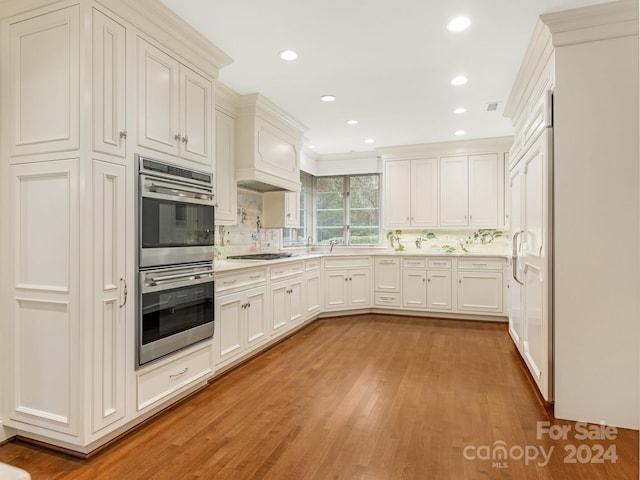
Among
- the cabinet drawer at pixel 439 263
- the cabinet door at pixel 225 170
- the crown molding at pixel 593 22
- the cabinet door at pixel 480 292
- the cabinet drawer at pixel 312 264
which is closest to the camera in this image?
the crown molding at pixel 593 22

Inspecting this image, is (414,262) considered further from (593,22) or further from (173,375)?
(173,375)

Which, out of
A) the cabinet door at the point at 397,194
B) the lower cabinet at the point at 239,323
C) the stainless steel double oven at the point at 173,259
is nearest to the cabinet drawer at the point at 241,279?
the lower cabinet at the point at 239,323

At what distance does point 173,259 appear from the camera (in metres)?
2.43

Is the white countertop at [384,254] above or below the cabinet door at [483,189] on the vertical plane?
below

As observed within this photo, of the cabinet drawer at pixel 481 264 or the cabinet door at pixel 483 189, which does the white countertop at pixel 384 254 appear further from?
the cabinet door at pixel 483 189

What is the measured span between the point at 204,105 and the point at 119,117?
83 cm

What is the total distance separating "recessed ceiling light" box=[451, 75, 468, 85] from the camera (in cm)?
326

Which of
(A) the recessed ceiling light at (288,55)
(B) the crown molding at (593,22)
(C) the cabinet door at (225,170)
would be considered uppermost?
(A) the recessed ceiling light at (288,55)

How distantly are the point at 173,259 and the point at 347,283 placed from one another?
11.0 ft

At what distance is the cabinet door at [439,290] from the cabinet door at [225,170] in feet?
9.87

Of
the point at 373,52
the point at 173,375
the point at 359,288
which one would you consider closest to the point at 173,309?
the point at 173,375

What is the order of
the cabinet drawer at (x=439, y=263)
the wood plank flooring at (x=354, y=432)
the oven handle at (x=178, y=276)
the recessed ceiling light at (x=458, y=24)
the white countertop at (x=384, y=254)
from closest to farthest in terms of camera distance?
1. the wood plank flooring at (x=354, y=432)
2. the oven handle at (x=178, y=276)
3. the recessed ceiling light at (x=458, y=24)
4. the white countertop at (x=384, y=254)
5. the cabinet drawer at (x=439, y=263)

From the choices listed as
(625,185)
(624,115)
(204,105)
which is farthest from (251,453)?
(624,115)

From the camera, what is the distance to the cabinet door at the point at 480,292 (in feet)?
16.5
